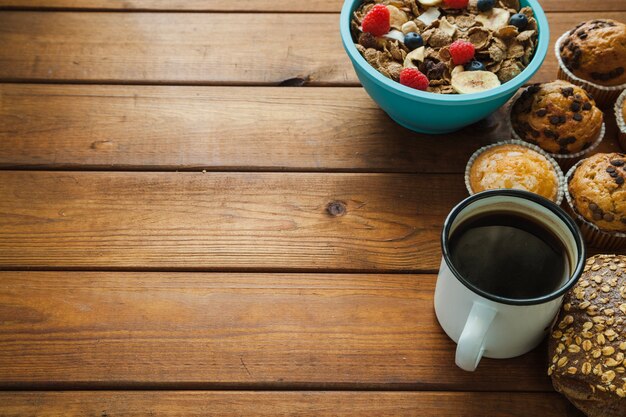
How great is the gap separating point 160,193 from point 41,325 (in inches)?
10.9

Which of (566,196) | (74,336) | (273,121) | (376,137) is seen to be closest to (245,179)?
(273,121)

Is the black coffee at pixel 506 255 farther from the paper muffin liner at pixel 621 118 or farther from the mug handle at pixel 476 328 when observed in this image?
the paper muffin liner at pixel 621 118

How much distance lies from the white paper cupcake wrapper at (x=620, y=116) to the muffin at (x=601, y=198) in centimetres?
10

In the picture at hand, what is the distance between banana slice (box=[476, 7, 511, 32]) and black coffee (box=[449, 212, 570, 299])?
0.40 metres

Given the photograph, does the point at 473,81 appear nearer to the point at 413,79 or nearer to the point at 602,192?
the point at 413,79

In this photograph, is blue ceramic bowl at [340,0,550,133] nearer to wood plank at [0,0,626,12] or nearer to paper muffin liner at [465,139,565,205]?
paper muffin liner at [465,139,565,205]

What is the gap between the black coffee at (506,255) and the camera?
0.87m

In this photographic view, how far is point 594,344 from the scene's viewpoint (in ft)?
2.78

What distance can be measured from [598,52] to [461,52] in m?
0.26

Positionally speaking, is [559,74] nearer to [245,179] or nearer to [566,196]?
[566,196]

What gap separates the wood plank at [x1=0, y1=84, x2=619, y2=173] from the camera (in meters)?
1.14

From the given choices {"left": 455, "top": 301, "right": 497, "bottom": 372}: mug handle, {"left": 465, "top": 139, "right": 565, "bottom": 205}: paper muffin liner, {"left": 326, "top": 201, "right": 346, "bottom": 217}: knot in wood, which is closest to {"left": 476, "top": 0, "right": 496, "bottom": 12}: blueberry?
{"left": 465, "top": 139, "right": 565, "bottom": 205}: paper muffin liner

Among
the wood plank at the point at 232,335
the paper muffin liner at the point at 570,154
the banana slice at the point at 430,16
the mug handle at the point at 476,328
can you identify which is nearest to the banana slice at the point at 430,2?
the banana slice at the point at 430,16

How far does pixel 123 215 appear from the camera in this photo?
107cm
